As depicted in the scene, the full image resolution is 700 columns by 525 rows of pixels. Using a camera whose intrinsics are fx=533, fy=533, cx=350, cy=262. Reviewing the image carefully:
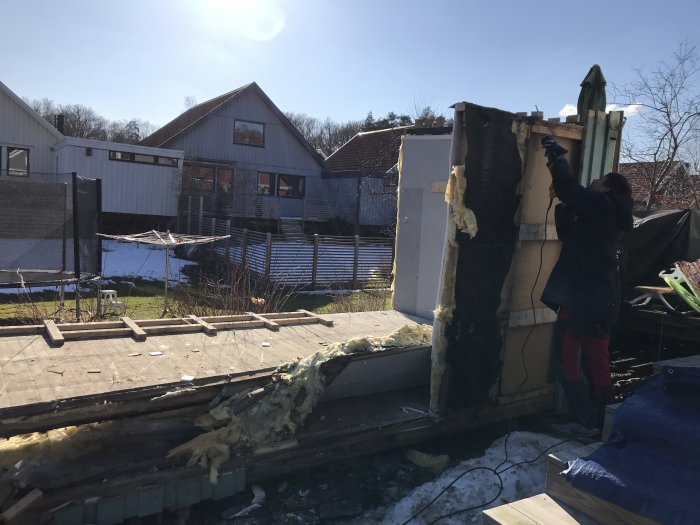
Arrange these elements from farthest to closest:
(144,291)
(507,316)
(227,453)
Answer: (144,291), (507,316), (227,453)

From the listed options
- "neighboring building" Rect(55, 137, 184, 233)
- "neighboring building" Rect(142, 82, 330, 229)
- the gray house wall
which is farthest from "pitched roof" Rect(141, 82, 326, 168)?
the gray house wall

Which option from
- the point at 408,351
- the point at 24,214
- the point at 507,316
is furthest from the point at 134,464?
the point at 24,214

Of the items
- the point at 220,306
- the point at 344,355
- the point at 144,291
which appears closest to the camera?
the point at 344,355

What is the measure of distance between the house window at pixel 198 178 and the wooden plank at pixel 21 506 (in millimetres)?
20749

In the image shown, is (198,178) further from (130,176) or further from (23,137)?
(23,137)

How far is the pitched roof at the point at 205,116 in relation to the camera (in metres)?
25.0

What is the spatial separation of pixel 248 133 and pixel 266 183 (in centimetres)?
254

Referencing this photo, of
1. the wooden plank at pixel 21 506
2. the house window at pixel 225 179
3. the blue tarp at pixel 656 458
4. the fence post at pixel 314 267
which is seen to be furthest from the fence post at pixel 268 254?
the blue tarp at pixel 656 458

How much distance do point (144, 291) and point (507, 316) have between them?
35.7 feet

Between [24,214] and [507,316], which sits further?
[24,214]

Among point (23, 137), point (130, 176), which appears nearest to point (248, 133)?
point (130, 176)

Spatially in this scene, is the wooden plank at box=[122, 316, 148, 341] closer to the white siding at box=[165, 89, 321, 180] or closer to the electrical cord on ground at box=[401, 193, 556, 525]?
the electrical cord on ground at box=[401, 193, 556, 525]

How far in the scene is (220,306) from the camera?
8.45 meters

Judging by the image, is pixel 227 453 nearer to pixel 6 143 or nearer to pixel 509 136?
pixel 509 136
